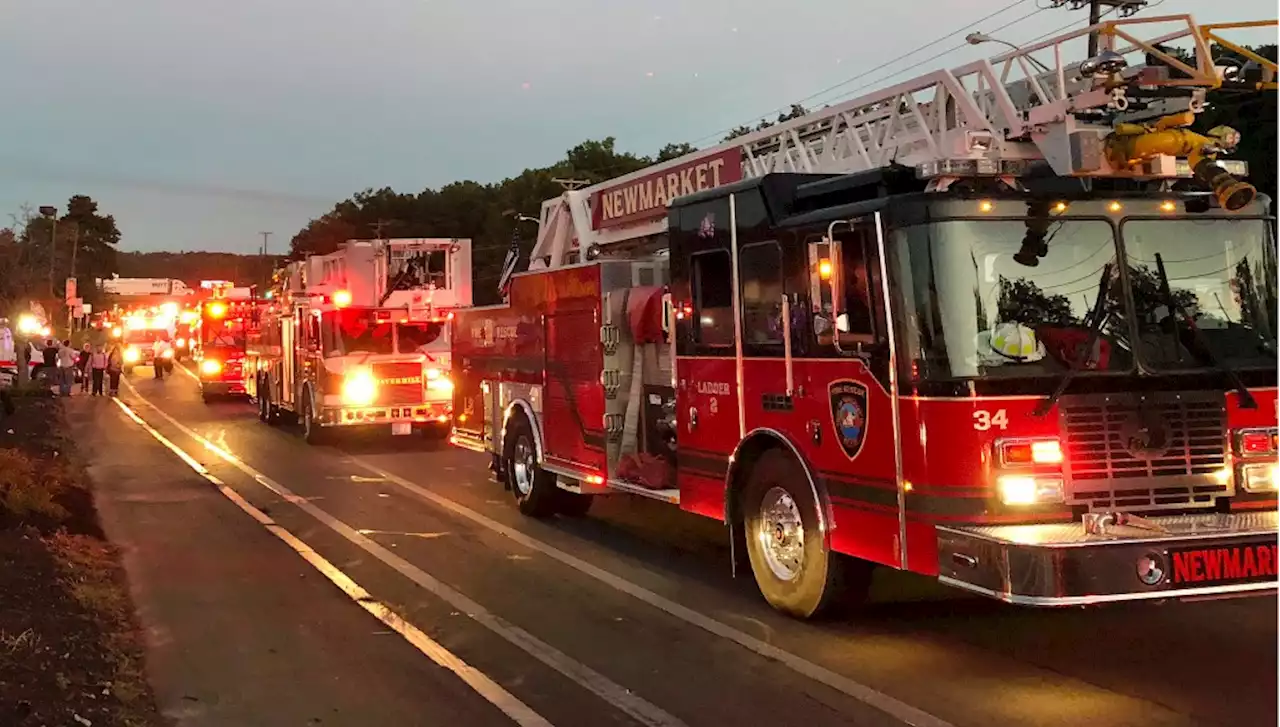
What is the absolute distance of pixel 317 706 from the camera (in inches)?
227

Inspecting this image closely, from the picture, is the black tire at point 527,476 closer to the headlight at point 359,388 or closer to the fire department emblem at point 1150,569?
the fire department emblem at point 1150,569

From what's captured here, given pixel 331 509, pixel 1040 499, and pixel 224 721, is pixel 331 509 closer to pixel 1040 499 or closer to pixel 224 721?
pixel 224 721

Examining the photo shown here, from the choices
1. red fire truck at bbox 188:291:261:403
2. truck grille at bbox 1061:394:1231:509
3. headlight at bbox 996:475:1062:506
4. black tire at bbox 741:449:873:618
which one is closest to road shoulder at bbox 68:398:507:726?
black tire at bbox 741:449:873:618

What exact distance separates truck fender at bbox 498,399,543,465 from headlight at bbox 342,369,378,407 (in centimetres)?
693

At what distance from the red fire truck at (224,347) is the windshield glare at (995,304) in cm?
2516

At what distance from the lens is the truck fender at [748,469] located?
676 cm

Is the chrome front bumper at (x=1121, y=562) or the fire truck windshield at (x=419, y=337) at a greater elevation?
the fire truck windshield at (x=419, y=337)

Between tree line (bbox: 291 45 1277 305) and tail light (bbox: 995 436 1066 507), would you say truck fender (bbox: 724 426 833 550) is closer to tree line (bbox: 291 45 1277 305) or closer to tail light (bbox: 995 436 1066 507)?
tail light (bbox: 995 436 1066 507)

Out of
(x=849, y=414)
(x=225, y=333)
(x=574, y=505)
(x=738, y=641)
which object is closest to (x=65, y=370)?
(x=225, y=333)

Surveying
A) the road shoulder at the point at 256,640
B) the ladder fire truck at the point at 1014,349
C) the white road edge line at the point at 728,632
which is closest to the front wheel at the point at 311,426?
the road shoulder at the point at 256,640

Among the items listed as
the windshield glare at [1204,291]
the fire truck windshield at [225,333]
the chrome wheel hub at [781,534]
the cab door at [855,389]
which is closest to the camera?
the windshield glare at [1204,291]

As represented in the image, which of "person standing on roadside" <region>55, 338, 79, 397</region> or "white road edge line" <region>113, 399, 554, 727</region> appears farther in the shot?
"person standing on roadside" <region>55, 338, 79, 397</region>

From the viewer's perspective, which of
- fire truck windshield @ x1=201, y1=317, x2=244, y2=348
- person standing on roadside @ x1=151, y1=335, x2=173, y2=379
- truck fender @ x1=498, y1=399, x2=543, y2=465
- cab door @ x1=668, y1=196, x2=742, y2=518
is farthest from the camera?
person standing on roadside @ x1=151, y1=335, x2=173, y2=379

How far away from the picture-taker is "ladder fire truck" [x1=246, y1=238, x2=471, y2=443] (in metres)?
18.7
